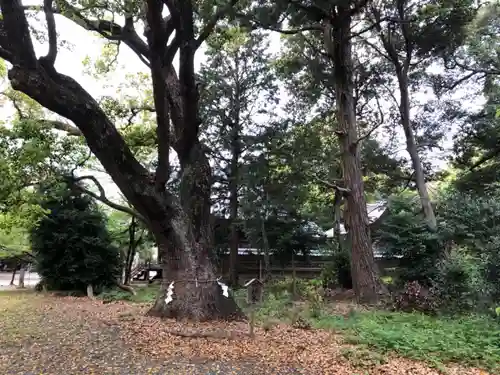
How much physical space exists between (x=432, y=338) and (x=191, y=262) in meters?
4.24

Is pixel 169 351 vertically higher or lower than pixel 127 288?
lower

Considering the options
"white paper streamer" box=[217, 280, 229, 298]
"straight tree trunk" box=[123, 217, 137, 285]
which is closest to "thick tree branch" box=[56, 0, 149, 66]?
"white paper streamer" box=[217, 280, 229, 298]

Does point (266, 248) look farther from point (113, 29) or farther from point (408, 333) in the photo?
point (113, 29)

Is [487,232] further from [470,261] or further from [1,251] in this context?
[1,251]

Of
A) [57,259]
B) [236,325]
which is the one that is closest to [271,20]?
[236,325]

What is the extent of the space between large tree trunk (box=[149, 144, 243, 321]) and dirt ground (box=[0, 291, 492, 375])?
1.50 feet

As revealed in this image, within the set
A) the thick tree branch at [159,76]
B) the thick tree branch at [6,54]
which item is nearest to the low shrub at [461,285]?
the thick tree branch at [159,76]

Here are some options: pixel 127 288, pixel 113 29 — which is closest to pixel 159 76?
pixel 113 29

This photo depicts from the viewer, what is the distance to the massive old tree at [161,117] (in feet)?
18.3

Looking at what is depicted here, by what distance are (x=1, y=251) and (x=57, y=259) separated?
423 cm

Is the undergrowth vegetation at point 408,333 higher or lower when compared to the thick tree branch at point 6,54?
lower

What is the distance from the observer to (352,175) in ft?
34.8

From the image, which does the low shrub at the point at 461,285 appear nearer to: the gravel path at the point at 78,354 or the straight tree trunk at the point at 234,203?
the gravel path at the point at 78,354

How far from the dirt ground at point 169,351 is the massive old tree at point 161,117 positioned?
0.98 metres
